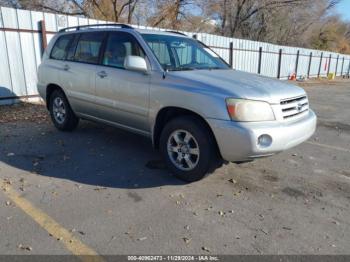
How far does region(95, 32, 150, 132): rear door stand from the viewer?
442cm

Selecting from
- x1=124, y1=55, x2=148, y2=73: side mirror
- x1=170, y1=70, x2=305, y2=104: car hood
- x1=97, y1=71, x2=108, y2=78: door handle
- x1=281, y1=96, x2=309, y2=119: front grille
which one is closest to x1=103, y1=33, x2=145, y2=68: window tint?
x1=97, y1=71, x2=108, y2=78: door handle

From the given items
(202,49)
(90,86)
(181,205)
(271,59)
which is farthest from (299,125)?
(271,59)

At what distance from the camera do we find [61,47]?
5938mm

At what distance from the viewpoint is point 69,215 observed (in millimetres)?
3262

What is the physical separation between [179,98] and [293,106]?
56.4 inches

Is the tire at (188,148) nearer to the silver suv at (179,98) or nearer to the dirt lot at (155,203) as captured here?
the silver suv at (179,98)

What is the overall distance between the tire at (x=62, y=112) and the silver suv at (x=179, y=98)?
0.55 feet

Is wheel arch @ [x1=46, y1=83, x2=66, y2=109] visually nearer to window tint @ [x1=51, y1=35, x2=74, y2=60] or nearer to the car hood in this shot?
window tint @ [x1=51, y1=35, x2=74, y2=60]

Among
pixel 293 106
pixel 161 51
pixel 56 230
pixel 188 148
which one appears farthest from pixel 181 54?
pixel 56 230

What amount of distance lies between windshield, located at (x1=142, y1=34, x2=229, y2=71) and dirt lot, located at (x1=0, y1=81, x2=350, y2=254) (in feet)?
5.03

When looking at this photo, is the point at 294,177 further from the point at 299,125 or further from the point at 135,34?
the point at 135,34

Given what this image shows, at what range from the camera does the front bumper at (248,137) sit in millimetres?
3480

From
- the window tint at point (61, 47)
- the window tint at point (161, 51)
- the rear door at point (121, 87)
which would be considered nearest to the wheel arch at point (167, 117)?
the rear door at point (121, 87)

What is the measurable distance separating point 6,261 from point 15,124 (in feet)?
16.3
